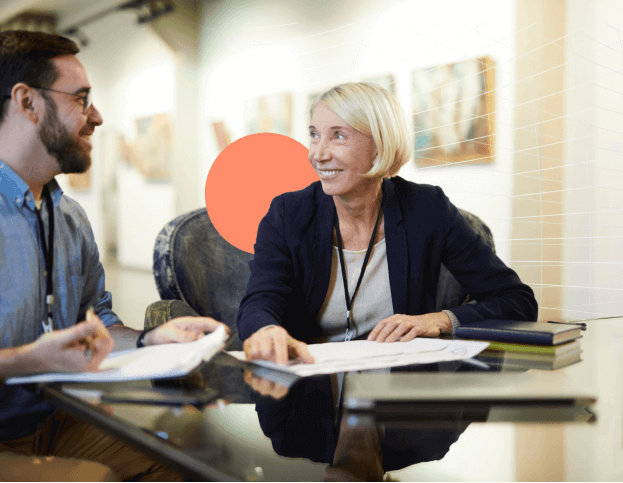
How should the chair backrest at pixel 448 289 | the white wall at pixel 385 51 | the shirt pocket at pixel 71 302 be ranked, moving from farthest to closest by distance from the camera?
the white wall at pixel 385 51 < the chair backrest at pixel 448 289 < the shirt pocket at pixel 71 302

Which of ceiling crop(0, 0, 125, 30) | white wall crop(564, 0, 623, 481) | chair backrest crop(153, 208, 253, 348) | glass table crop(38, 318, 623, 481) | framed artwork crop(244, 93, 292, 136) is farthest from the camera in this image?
ceiling crop(0, 0, 125, 30)

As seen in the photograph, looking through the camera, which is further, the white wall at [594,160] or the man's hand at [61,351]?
the white wall at [594,160]

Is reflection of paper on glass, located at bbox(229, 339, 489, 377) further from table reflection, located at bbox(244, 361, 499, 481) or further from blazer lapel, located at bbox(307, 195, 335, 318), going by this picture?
blazer lapel, located at bbox(307, 195, 335, 318)

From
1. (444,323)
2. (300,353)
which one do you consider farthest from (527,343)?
(300,353)

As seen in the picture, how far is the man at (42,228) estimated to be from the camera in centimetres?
99

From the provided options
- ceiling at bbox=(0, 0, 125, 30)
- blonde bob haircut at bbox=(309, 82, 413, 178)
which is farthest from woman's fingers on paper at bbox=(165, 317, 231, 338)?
ceiling at bbox=(0, 0, 125, 30)

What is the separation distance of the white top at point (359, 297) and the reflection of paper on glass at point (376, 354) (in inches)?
16.3

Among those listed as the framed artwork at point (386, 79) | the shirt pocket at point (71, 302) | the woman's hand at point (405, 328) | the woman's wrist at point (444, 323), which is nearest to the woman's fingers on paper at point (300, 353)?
the woman's hand at point (405, 328)

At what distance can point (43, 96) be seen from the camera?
1185 mm

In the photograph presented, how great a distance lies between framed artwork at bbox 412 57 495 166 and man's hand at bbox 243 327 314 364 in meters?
1.84

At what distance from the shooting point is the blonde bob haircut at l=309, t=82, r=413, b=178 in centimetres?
160

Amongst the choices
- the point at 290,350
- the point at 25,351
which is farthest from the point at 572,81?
the point at 25,351

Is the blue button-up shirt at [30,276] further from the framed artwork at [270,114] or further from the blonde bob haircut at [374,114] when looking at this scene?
the framed artwork at [270,114]

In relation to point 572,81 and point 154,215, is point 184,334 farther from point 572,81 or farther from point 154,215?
point 154,215
